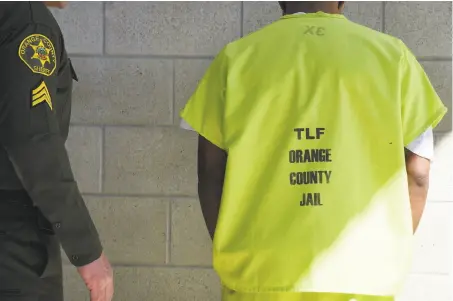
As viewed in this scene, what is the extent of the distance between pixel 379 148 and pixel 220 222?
0.40 metres

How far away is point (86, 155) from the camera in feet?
8.07

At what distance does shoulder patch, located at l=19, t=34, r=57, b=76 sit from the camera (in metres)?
1.41

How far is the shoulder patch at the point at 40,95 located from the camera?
1.41m

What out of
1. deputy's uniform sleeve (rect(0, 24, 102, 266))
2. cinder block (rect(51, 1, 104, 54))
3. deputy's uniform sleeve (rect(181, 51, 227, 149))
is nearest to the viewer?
deputy's uniform sleeve (rect(0, 24, 102, 266))

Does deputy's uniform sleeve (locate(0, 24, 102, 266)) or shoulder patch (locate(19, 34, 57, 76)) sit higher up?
shoulder patch (locate(19, 34, 57, 76))

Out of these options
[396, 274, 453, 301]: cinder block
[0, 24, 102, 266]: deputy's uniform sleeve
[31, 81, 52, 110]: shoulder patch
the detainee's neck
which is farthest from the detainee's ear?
[396, 274, 453, 301]: cinder block

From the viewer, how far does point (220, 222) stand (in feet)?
4.78

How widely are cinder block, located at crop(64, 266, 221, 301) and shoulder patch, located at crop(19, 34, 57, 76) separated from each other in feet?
3.86

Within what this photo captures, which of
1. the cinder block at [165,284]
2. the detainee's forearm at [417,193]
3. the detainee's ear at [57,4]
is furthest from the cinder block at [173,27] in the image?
the detainee's forearm at [417,193]

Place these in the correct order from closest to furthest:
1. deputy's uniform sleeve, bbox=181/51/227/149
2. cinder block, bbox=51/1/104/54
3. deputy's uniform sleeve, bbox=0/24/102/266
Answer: deputy's uniform sleeve, bbox=0/24/102/266 → deputy's uniform sleeve, bbox=181/51/227/149 → cinder block, bbox=51/1/104/54

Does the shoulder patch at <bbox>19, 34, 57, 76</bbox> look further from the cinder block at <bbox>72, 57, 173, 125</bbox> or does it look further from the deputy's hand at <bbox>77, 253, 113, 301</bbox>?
the cinder block at <bbox>72, 57, 173, 125</bbox>

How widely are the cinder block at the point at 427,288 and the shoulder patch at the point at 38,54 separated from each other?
1578mm

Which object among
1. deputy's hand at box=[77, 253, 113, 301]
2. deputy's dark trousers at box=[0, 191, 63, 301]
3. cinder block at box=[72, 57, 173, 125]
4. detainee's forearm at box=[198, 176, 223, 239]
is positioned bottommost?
deputy's hand at box=[77, 253, 113, 301]

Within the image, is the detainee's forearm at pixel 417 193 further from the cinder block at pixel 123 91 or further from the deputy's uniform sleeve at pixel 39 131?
the cinder block at pixel 123 91
